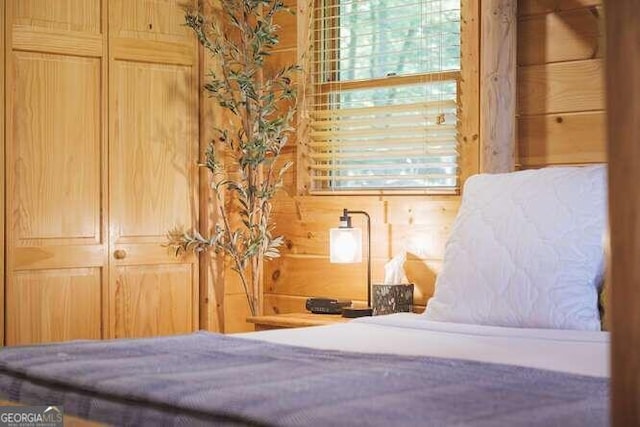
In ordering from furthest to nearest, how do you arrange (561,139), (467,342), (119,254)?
(119,254), (561,139), (467,342)

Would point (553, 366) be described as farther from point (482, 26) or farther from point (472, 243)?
point (482, 26)

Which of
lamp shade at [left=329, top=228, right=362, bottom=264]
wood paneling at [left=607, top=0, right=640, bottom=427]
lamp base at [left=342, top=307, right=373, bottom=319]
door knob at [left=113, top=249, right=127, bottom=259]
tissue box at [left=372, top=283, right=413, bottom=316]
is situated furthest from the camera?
door knob at [left=113, top=249, right=127, bottom=259]

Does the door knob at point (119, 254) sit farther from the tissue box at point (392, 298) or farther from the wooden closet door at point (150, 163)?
the tissue box at point (392, 298)

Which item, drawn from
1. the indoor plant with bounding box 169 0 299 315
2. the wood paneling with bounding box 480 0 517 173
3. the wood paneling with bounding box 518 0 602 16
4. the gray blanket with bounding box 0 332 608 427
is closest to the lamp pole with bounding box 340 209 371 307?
the indoor plant with bounding box 169 0 299 315

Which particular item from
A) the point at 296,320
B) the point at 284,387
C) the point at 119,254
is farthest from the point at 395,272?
the point at 284,387

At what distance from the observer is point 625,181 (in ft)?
4.20

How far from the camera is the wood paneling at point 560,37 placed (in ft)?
12.4

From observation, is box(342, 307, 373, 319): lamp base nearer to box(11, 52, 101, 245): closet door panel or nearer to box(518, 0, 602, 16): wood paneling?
box(11, 52, 101, 245): closet door panel

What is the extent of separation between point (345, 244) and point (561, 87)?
105 centimetres

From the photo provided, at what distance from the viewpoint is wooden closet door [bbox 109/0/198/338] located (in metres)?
4.52

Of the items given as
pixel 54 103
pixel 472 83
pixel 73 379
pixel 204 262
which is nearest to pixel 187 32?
pixel 54 103

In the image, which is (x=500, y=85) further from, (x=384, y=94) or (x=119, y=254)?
(x=119, y=254)

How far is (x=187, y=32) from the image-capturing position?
4.75m

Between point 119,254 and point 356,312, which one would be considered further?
point 119,254
